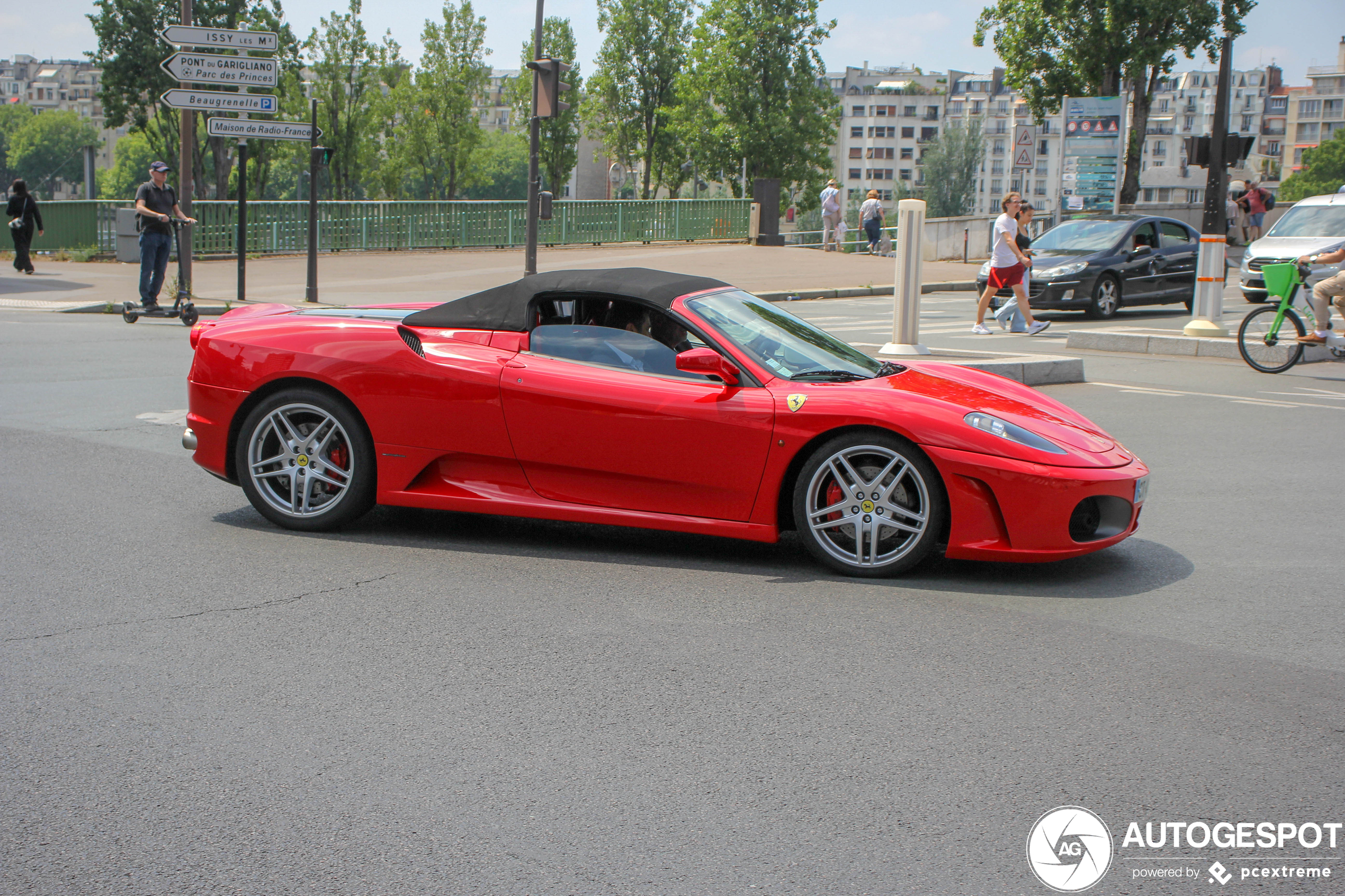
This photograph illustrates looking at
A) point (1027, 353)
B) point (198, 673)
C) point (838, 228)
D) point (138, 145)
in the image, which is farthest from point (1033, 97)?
point (138, 145)

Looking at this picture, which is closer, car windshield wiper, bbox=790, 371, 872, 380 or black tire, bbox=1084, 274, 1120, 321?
car windshield wiper, bbox=790, 371, 872, 380

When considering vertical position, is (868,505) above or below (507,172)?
below

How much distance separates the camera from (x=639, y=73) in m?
69.5

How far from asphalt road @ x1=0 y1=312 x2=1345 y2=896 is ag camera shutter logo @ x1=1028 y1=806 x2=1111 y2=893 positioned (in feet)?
0.16

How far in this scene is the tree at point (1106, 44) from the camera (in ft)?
120

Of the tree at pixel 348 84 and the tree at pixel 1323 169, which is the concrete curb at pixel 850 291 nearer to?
the tree at pixel 348 84

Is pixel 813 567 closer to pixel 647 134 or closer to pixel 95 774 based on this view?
pixel 95 774

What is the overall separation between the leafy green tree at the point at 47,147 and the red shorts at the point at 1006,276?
153264 millimetres

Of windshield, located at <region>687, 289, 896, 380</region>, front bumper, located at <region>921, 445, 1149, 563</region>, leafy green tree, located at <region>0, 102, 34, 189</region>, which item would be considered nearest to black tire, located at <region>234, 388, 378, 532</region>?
windshield, located at <region>687, 289, 896, 380</region>

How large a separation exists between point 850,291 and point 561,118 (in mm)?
46899

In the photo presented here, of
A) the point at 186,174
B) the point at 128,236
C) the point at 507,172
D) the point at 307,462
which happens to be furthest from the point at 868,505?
the point at 507,172

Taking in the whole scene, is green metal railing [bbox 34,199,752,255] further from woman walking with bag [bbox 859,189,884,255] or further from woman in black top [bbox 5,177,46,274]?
woman walking with bag [bbox 859,189,884,255]

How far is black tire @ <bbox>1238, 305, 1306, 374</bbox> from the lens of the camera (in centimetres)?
1338

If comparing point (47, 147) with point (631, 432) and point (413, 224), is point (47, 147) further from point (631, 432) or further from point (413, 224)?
point (631, 432)
